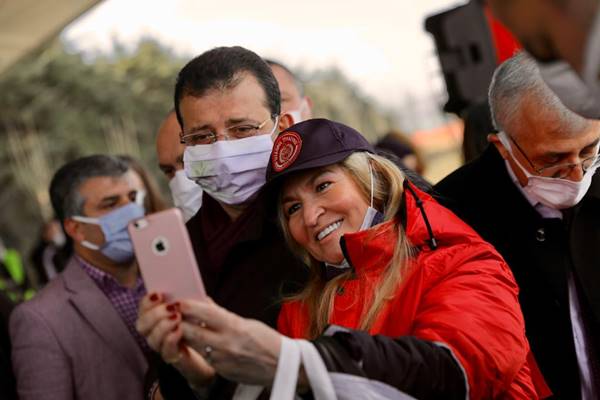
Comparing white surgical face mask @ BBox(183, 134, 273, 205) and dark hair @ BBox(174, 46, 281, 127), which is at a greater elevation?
dark hair @ BBox(174, 46, 281, 127)

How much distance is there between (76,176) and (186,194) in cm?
83

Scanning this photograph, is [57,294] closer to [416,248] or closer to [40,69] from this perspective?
[416,248]

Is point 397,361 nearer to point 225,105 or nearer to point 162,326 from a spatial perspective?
point 162,326

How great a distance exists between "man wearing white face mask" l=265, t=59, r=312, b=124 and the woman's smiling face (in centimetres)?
128

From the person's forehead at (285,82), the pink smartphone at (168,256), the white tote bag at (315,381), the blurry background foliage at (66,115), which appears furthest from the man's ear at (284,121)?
the blurry background foliage at (66,115)

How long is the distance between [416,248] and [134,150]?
2032 cm

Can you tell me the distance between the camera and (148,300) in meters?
1.75

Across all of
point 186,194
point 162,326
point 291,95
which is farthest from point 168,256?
point 291,95

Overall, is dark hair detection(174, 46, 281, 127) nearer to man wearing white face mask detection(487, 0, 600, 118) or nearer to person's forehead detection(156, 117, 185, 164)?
person's forehead detection(156, 117, 185, 164)

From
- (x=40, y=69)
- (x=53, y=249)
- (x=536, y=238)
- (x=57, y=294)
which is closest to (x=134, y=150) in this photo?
(x=40, y=69)

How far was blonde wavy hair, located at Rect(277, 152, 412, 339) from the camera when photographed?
6.70 feet

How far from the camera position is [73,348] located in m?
3.54

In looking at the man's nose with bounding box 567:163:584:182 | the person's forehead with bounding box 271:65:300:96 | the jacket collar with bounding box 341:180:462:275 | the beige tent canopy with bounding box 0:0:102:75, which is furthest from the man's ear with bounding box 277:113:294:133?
the beige tent canopy with bounding box 0:0:102:75

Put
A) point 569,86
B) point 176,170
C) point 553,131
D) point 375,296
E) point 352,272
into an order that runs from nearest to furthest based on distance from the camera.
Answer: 1. point 569,86
2. point 375,296
3. point 352,272
4. point 553,131
5. point 176,170
